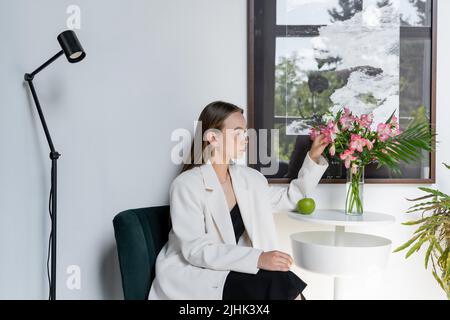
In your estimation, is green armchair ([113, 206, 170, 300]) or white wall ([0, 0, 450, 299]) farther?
white wall ([0, 0, 450, 299])

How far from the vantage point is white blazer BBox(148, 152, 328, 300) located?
4.96ft

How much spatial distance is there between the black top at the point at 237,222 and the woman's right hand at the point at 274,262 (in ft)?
0.85

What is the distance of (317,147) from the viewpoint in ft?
6.25

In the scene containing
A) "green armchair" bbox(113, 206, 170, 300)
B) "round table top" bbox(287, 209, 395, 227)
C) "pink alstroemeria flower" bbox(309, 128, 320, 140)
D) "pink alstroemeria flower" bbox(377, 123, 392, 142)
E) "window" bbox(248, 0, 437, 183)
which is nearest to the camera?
"green armchair" bbox(113, 206, 170, 300)

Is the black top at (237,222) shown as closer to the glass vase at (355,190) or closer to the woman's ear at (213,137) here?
the woman's ear at (213,137)

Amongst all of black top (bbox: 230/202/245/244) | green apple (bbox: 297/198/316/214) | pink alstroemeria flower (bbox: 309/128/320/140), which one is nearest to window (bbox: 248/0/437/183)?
pink alstroemeria flower (bbox: 309/128/320/140)

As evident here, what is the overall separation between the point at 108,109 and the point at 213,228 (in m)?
0.81

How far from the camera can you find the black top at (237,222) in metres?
1.74

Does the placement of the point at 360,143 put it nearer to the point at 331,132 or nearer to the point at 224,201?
the point at 331,132

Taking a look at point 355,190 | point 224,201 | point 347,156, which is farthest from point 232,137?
point 355,190

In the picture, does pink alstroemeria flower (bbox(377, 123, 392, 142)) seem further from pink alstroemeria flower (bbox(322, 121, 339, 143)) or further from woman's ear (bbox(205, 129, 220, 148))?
woman's ear (bbox(205, 129, 220, 148))

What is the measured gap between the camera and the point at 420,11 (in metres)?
2.08
